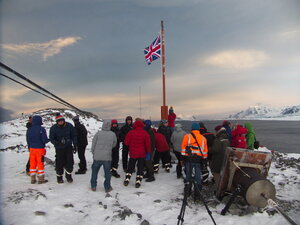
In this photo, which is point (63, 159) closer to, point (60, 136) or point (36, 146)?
point (60, 136)

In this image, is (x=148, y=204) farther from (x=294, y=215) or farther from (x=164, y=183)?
(x=294, y=215)

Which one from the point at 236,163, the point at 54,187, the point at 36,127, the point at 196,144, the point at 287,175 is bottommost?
the point at 287,175

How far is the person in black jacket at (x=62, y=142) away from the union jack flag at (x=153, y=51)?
1248 centimetres

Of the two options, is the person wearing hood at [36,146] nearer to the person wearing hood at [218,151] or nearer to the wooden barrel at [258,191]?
the person wearing hood at [218,151]

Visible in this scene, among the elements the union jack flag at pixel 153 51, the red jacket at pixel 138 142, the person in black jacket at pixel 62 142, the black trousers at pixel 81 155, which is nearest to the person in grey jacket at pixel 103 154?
the red jacket at pixel 138 142

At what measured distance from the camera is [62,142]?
283 inches

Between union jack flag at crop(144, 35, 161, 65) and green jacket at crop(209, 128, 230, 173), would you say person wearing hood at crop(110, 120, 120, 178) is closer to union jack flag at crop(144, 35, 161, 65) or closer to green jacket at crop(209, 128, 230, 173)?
green jacket at crop(209, 128, 230, 173)

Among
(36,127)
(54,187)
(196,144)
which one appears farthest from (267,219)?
(36,127)

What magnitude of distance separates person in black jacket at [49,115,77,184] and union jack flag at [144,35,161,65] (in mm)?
12483

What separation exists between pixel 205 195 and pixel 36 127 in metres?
6.56

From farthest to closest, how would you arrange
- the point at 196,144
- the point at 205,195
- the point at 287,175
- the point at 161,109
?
1. the point at 161,109
2. the point at 287,175
3. the point at 205,195
4. the point at 196,144

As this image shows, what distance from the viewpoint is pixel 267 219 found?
536cm

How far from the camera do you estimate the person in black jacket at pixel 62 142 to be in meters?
7.18

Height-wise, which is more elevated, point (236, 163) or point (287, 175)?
point (236, 163)
